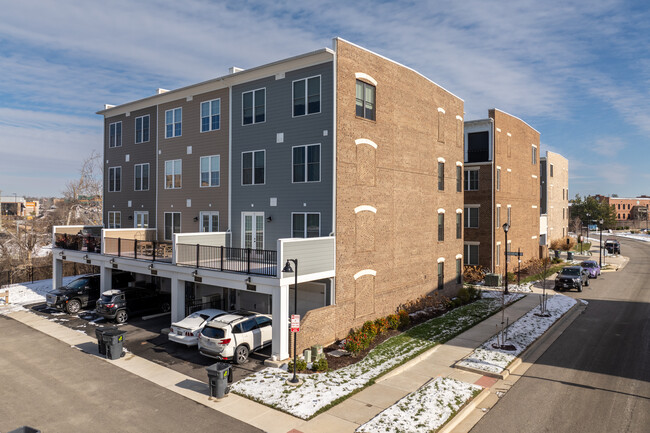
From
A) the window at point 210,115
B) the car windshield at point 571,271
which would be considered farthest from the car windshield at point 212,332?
the car windshield at point 571,271

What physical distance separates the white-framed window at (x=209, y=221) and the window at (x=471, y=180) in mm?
23695

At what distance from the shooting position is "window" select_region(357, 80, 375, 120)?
2095 cm

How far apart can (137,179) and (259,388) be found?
23.0 metres

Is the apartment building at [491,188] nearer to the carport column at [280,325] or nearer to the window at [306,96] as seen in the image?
the window at [306,96]

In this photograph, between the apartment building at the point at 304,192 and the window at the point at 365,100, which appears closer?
the apartment building at the point at 304,192

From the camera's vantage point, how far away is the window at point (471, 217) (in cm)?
3774

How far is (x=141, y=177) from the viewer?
3133 centimetres

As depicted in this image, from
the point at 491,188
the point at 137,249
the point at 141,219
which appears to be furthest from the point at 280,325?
the point at 491,188

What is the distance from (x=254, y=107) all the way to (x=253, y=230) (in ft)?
22.7

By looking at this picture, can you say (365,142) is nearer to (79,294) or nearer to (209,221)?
(209,221)

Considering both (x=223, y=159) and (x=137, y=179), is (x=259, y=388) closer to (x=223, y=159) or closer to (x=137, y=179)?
(x=223, y=159)

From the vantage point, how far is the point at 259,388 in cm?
1416

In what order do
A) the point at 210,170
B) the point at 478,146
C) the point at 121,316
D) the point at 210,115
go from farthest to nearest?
the point at 478,146, the point at 210,170, the point at 210,115, the point at 121,316

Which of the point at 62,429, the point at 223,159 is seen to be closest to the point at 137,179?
the point at 223,159
